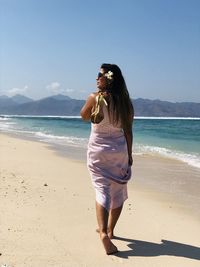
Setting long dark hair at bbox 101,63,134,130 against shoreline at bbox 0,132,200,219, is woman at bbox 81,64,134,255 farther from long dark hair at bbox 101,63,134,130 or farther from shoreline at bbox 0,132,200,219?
shoreline at bbox 0,132,200,219

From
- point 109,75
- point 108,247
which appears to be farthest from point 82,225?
point 109,75

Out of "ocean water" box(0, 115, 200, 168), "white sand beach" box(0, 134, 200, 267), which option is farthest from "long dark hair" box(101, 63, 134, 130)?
"ocean water" box(0, 115, 200, 168)

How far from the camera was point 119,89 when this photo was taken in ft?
14.3

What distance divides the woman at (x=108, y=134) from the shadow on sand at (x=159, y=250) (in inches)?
11.4

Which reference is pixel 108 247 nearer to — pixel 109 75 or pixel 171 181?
pixel 109 75

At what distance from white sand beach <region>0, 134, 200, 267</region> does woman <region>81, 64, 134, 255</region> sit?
39 centimetres

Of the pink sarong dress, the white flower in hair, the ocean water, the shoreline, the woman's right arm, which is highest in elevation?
the white flower in hair

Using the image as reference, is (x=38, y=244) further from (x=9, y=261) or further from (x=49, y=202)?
(x=49, y=202)

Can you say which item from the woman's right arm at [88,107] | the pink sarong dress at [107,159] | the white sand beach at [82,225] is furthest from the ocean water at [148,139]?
the woman's right arm at [88,107]

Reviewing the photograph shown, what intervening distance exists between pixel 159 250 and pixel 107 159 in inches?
39.2

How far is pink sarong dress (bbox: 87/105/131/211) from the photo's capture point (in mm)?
4340

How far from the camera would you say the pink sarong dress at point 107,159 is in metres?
4.34

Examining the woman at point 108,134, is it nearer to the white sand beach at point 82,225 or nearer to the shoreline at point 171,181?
the white sand beach at point 82,225

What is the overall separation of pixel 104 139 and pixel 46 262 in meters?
1.28
